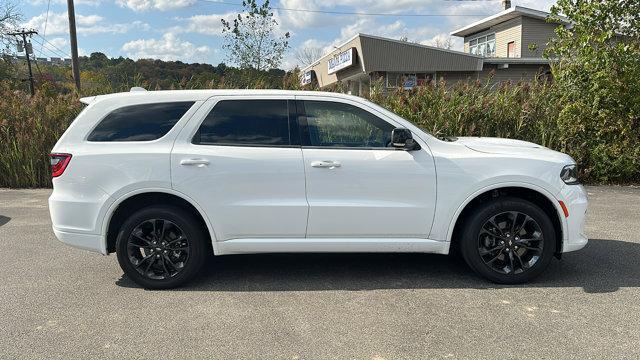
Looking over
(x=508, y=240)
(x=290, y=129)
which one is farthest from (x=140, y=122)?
(x=508, y=240)

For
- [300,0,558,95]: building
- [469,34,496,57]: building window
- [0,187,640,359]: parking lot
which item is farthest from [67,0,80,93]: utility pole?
[469,34,496,57]: building window

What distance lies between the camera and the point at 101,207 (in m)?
4.41

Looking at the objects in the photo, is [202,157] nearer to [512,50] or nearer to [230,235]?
[230,235]

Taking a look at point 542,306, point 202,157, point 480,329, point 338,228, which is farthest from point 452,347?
point 202,157

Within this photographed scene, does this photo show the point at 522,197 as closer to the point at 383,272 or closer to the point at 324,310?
the point at 383,272

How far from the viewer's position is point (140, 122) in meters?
4.55

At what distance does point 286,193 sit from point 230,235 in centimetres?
63

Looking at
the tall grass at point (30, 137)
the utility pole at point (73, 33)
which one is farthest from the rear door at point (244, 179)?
A: the utility pole at point (73, 33)

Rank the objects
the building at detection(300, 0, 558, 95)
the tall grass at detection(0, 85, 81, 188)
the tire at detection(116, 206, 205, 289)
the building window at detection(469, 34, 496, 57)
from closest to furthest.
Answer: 1. the tire at detection(116, 206, 205, 289)
2. the tall grass at detection(0, 85, 81, 188)
3. the building at detection(300, 0, 558, 95)
4. the building window at detection(469, 34, 496, 57)

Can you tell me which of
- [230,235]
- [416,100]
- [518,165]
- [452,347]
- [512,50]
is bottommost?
[452,347]

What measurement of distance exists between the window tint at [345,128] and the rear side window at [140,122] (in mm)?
1139

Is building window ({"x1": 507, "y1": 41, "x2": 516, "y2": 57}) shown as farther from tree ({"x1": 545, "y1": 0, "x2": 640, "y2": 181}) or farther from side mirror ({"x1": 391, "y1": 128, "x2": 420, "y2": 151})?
side mirror ({"x1": 391, "y1": 128, "x2": 420, "y2": 151})

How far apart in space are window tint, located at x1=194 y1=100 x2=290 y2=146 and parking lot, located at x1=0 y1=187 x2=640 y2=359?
1353 millimetres

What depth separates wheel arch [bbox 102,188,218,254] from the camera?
174 inches
